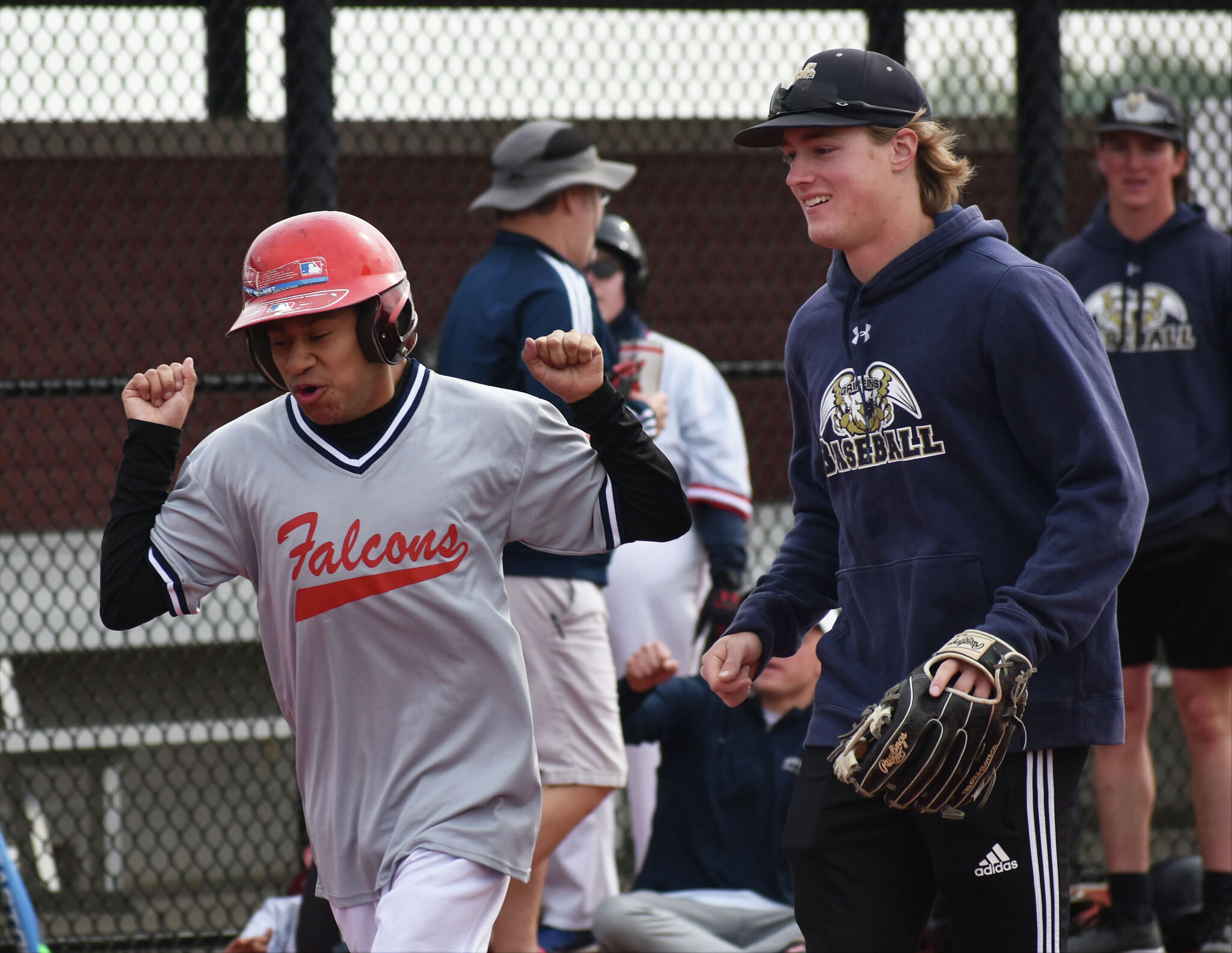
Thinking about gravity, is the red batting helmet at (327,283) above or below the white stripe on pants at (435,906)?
above

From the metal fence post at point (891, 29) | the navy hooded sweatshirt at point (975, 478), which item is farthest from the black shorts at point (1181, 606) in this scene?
the metal fence post at point (891, 29)

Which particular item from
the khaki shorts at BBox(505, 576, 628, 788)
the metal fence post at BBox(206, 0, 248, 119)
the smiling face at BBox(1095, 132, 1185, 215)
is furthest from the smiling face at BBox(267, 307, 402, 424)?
the metal fence post at BBox(206, 0, 248, 119)

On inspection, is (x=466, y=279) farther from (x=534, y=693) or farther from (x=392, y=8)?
(x=392, y=8)

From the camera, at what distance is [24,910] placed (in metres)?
3.29

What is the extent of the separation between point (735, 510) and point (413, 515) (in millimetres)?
2393

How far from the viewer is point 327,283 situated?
237cm

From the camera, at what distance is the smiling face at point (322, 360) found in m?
2.38

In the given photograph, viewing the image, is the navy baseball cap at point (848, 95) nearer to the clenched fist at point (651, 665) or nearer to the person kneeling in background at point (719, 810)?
the clenched fist at point (651, 665)

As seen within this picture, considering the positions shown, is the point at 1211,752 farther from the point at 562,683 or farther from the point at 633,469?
the point at 633,469

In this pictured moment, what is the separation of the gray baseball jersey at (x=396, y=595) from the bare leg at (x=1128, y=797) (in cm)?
221

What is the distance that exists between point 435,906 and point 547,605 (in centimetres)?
132

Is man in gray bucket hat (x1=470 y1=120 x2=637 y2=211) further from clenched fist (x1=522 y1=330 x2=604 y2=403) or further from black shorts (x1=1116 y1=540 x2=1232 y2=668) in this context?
black shorts (x1=1116 y1=540 x2=1232 y2=668)

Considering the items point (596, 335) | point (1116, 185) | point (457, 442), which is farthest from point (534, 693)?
point (1116, 185)

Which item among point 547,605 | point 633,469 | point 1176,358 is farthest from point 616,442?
point 1176,358
